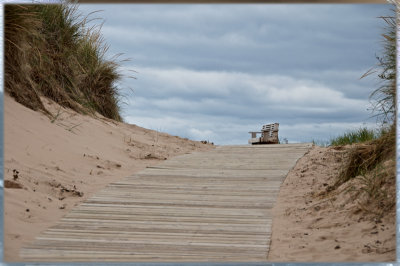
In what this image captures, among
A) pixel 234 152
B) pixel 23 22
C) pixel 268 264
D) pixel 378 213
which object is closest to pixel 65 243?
pixel 268 264

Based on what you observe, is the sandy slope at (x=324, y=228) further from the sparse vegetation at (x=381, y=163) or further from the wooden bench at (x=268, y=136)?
the wooden bench at (x=268, y=136)

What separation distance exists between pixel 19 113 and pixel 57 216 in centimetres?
186

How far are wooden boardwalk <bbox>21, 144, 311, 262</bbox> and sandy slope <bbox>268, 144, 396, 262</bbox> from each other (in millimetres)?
123

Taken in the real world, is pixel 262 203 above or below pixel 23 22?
below

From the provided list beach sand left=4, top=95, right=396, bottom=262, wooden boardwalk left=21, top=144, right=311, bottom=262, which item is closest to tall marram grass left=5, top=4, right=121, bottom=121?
beach sand left=4, top=95, right=396, bottom=262

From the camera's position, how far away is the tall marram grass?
5.91 m

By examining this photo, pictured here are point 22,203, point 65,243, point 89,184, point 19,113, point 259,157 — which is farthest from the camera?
point 259,157

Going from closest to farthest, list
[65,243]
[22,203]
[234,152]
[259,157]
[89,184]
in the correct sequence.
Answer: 1. [65,243]
2. [22,203]
3. [89,184]
4. [259,157]
5. [234,152]

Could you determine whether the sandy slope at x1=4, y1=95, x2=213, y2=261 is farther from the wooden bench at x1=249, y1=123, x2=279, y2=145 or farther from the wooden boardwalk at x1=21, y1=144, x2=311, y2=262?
Result: the wooden bench at x1=249, y1=123, x2=279, y2=145

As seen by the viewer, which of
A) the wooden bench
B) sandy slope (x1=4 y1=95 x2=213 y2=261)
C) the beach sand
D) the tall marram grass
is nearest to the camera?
the beach sand

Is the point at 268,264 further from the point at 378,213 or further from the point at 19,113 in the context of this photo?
the point at 19,113

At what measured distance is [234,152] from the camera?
22.7 feet

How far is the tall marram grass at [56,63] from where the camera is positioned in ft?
19.4

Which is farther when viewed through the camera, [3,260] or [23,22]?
[23,22]
